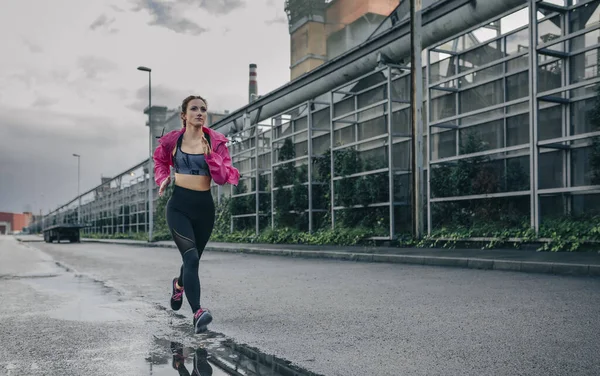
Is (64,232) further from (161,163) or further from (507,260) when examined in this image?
(161,163)

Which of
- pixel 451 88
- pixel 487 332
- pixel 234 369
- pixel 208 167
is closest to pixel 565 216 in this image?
pixel 451 88

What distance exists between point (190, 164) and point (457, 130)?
11855 millimetres

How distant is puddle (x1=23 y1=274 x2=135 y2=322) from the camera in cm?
634

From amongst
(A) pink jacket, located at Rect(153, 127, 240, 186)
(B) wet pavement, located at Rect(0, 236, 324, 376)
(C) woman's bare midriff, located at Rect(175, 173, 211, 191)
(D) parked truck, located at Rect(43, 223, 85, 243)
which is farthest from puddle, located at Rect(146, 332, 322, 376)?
(D) parked truck, located at Rect(43, 223, 85, 243)

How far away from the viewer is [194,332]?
17.1 feet

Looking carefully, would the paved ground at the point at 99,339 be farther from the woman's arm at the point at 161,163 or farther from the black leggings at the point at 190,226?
the woman's arm at the point at 161,163

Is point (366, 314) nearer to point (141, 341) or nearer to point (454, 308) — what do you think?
point (454, 308)

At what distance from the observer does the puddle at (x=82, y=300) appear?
6.34 m

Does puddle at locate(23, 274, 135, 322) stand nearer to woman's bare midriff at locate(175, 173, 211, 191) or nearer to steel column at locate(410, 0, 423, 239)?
woman's bare midriff at locate(175, 173, 211, 191)

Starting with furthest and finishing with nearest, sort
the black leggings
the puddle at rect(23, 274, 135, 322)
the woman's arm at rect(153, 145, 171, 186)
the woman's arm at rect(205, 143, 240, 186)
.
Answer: the puddle at rect(23, 274, 135, 322)
the woman's arm at rect(153, 145, 171, 186)
the woman's arm at rect(205, 143, 240, 186)
the black leggings

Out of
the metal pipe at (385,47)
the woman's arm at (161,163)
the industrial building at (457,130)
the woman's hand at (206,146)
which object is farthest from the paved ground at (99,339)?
the metal pipe at (385,47)

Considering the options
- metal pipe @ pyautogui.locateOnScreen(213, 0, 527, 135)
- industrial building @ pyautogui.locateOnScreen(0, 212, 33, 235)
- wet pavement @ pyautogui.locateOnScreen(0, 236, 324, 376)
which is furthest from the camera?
industrial building @ pyautogui.locateOnScreen(0, 212, 33, 235)

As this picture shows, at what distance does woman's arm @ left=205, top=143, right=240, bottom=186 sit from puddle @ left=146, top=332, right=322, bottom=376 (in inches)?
57.4

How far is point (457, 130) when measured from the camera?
1591 cm
